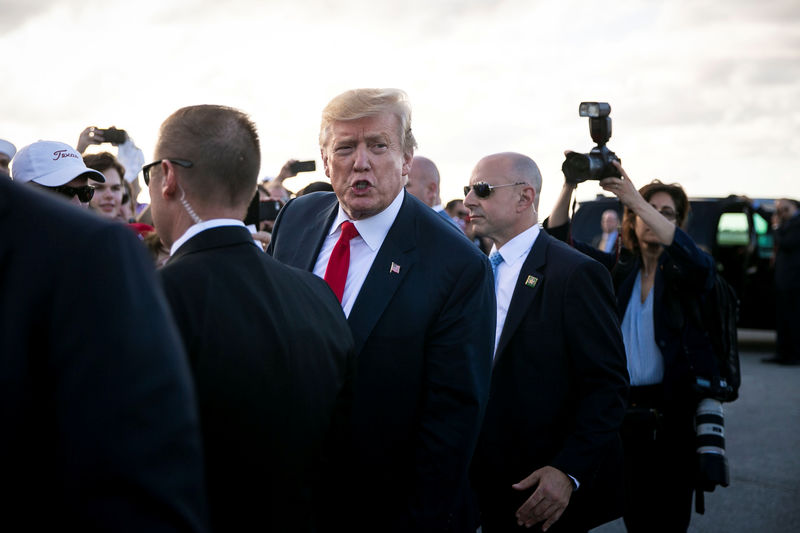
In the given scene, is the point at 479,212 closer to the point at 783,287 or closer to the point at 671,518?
the point at 671,518

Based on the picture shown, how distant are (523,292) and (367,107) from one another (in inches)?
45.0

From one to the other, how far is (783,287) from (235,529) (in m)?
11.4

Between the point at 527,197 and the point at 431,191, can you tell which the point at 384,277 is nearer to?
the point at 527,197

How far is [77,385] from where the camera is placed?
920mm

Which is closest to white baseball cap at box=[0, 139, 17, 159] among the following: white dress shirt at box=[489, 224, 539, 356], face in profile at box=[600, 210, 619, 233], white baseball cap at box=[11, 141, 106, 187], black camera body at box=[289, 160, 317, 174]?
white baseball cap at box=[11, 141, 106, 187]

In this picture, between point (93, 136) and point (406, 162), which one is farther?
point (93, 136)

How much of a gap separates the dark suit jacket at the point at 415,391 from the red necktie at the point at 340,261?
5.4 inches

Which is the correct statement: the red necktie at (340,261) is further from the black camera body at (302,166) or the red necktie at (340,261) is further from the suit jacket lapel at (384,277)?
the black camera body at (302,166)

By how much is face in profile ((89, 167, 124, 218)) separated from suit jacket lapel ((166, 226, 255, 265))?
280cm

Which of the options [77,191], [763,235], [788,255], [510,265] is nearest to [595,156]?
[510,265]

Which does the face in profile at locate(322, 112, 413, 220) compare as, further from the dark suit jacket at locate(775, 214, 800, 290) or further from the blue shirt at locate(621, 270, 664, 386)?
the dark suit jacket at locate(775, 214, 800, 290)

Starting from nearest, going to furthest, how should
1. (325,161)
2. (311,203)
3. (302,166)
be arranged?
(325,161), (311,203), (302,166)

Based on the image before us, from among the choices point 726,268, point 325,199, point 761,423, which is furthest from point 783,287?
point 325,199

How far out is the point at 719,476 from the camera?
3.83 meters
